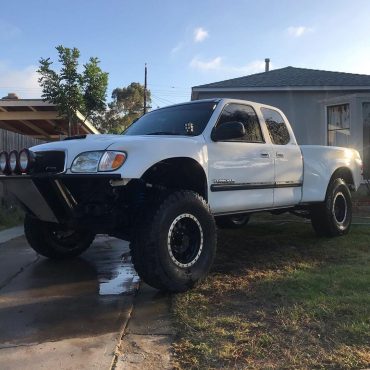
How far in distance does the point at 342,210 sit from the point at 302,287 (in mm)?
3585

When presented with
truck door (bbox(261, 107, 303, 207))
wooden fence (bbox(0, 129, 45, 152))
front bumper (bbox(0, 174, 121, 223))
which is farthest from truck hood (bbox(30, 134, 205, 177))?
wooden fence (bbox(0, 129, 45, 152))

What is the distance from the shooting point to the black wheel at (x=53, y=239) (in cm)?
640

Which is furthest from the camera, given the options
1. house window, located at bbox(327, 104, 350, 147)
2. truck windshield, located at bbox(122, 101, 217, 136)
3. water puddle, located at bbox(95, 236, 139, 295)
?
house window, located at bbox(327, 104, 350, 147)

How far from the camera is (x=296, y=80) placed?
16.4 meters

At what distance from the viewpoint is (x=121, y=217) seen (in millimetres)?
5016

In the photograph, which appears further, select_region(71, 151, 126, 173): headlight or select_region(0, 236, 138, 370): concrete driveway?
select_region(71, 151, 126, 173): headlight

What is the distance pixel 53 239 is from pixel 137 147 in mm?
Result: 2446

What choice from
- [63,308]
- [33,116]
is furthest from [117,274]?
[33,116]

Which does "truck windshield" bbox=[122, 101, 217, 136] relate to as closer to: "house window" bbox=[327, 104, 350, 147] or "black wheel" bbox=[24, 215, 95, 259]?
"black wheel" bbox=[24, 215, 95, 259]

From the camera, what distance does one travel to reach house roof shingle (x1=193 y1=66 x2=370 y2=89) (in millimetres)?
15828

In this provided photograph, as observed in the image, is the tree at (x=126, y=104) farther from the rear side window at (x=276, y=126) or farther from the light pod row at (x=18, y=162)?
the light pod row at (x=18, y=162)

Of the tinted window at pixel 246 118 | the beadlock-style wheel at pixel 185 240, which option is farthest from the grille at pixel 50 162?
the tinted window at pixel 246 118

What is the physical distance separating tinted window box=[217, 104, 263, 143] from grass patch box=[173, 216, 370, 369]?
158 cm

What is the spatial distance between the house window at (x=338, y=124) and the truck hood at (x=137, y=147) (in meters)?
10.6
